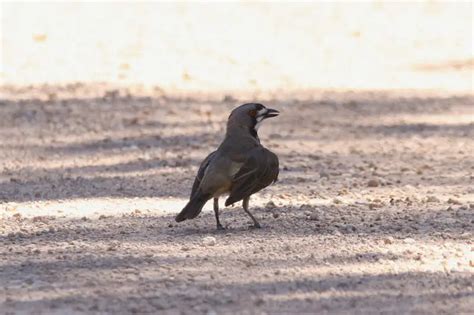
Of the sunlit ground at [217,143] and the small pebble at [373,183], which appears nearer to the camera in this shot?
the sunlit ground at [217,143]

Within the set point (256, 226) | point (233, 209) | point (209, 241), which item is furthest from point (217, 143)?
point (209, 241)

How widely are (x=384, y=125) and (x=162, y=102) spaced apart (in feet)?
8.65

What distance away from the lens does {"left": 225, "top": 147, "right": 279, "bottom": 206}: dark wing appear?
8812 millimetres

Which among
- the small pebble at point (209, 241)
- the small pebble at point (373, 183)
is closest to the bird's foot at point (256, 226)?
the small pebble at point (209, 241)

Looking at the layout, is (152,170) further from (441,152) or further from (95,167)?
(441,152)

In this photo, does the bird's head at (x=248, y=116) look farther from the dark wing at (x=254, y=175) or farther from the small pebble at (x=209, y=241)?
the small pebble at (x=209, y=241)

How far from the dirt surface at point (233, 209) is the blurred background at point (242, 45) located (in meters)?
1.17

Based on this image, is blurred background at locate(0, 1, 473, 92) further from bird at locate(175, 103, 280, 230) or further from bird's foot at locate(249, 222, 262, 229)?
bird's foot at locate(249, 222, 262, 229)

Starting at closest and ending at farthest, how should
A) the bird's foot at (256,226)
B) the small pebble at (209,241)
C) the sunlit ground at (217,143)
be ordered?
the sunlit ground at (217,143), the small pebble at (209,241), the bird's foot at (256,226)

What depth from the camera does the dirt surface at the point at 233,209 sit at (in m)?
7.30

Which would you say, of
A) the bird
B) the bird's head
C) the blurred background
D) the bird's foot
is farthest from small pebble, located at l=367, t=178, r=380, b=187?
the blurred background

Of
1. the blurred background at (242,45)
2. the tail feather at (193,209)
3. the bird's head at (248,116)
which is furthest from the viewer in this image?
the blurred background at (242,45)

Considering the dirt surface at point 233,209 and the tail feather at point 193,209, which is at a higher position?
the tail feather at point 193,209

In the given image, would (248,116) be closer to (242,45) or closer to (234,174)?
(234,174)
